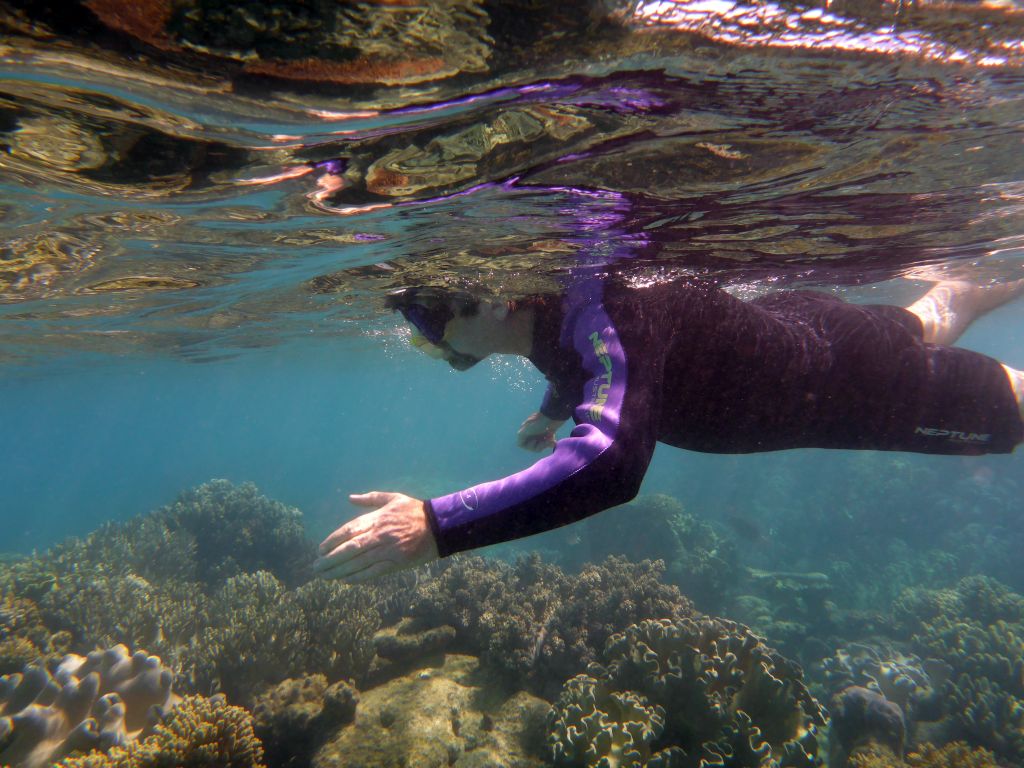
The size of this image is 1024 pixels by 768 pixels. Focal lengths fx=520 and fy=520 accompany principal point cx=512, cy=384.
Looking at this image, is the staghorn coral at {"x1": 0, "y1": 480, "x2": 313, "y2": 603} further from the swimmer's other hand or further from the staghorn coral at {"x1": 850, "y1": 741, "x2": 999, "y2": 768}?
the staghorn coral at {"x1": 850, "y1": 741, "x2": 999, "y2": 768}

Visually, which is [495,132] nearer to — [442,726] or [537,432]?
[537,432]

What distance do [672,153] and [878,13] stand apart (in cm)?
183

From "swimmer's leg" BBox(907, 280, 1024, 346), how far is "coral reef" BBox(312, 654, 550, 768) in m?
5.62

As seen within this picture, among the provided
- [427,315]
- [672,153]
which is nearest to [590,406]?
[427,315]

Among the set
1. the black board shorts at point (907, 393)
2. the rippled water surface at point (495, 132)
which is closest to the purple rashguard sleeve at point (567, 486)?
the black board shorts at point (907, 393)

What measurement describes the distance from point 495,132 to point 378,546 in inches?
133

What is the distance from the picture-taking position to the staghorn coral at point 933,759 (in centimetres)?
633

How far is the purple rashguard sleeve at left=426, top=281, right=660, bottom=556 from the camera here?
92.5 inches

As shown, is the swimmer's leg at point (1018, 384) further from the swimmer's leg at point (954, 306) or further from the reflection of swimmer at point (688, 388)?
the swimmer's leg at point (954, 306)

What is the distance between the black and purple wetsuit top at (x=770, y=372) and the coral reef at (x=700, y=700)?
2.66 m

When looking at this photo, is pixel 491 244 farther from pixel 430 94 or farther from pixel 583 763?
pixel 583 763

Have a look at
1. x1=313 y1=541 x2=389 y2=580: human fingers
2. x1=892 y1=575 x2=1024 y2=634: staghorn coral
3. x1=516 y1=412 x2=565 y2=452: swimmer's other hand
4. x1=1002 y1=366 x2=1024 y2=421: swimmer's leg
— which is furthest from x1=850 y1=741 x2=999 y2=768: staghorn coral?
x1=892 y1=575 x2=1024 y2=634: staghorn coral

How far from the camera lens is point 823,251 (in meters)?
8.80

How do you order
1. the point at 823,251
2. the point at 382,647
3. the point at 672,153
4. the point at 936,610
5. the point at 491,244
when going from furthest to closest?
A: the point at 936,610
the point at 823,251
the point at 491,244
the point at 382,647
the point at 672,153
